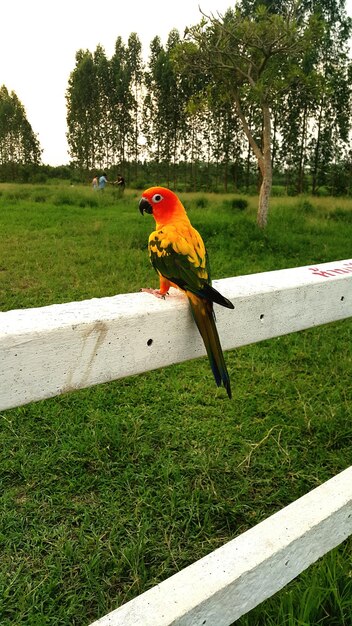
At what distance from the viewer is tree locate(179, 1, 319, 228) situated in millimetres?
8430

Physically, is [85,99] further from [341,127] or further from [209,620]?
[209,620]

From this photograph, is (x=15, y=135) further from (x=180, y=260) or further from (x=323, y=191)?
(x=180, y=260)

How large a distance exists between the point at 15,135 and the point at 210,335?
46997 mm

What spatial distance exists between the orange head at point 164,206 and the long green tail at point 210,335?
0.68 m

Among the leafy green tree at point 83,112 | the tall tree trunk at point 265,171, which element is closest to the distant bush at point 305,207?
the tall tree trunk at point 265,171

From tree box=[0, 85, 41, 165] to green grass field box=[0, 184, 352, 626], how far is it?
4325cm

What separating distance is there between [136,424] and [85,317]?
1.93 metres

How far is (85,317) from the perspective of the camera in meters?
0.83

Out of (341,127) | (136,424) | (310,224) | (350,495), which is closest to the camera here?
(350,495)

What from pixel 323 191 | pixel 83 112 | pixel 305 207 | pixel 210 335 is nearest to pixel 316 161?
pixel 323 191

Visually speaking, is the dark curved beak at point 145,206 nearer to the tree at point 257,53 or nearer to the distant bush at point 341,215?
the tree at point 257,53

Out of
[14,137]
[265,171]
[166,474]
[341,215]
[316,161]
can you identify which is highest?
[14,137]

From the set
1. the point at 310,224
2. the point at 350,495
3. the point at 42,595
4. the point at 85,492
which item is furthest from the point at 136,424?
the point at 310,224

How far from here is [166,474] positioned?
218 cm
